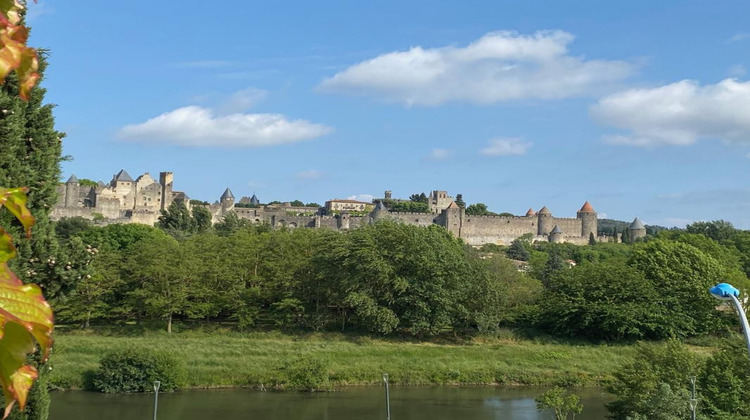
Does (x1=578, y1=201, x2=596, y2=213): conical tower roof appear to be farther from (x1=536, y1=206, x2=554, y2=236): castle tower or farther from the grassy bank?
the grassy bank

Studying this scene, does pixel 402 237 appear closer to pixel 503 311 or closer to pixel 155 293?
pixel 503 311

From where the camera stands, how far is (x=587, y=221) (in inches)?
4198

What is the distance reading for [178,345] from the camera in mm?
31891

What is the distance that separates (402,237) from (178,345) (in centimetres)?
1257

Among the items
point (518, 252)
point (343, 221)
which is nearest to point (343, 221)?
point (343, 221)

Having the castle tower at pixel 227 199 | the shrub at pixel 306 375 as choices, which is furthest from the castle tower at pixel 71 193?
the shrub at pixel 306 375

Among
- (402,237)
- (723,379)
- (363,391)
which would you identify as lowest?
(363,391)

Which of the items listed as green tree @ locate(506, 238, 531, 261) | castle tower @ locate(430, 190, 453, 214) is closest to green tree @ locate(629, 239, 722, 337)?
green tree @ locate(506, 238, 531, 261)

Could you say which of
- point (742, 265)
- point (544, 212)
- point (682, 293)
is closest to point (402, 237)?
point (682, 293)

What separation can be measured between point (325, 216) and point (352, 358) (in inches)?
2568

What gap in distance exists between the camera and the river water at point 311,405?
23594 millimetres

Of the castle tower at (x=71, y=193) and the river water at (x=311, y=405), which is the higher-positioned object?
the castle tower at (x=71, y=193)

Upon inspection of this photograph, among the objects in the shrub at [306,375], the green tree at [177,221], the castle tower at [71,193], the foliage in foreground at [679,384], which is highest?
the castle tower at [71,193]

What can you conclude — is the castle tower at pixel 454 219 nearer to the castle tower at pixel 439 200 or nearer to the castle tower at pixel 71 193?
the castle tower at pixel 439 200
